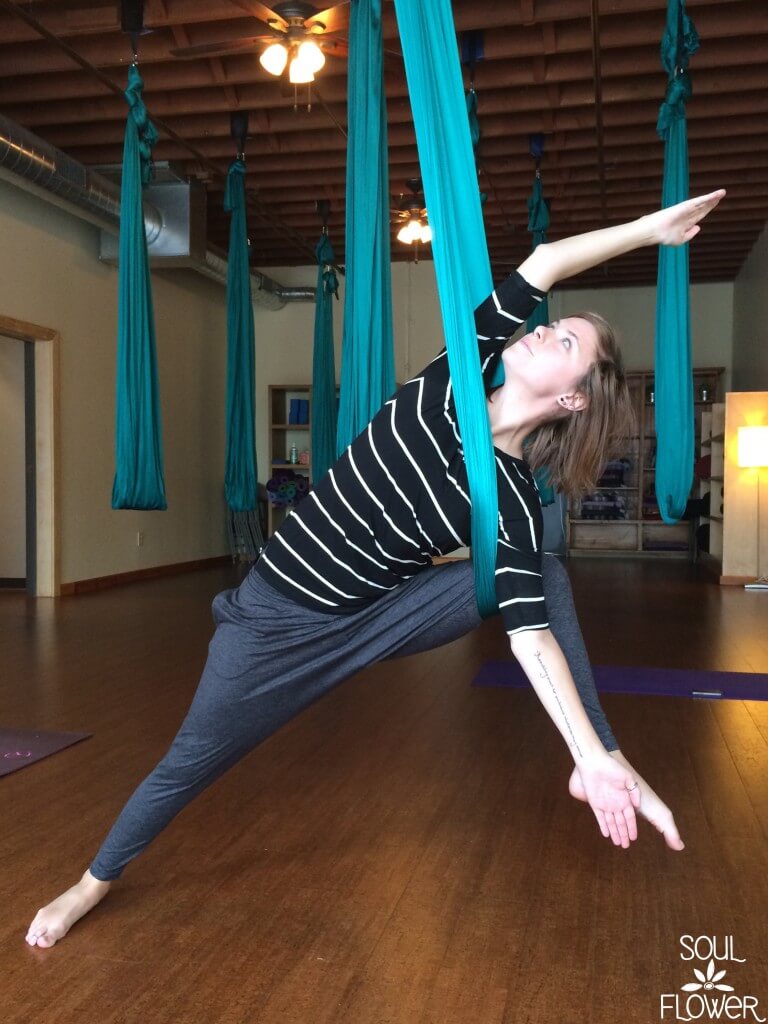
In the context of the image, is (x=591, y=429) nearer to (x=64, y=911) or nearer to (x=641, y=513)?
(x=64, y=911)

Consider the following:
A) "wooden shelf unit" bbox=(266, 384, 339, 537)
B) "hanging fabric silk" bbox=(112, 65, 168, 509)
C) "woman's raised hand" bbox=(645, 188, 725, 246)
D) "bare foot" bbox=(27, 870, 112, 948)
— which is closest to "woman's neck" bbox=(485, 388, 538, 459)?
"woman's raised hand" bbox=(645, 188, 725, 246)

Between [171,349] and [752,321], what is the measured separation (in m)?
5.39

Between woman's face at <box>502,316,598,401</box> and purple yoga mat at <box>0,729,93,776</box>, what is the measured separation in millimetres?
1864

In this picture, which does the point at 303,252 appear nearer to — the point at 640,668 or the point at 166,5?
the point at 166,5

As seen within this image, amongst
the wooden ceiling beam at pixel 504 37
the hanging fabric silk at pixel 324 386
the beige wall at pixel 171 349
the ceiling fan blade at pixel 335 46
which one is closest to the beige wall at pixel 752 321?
the beige wall at pixel 171 349

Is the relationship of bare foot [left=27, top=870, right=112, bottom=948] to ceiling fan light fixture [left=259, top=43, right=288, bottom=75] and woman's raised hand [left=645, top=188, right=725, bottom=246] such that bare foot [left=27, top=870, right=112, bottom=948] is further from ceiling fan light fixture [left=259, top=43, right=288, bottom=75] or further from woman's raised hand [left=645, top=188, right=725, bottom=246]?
ceiling fan light fixture [left=259, top=43, right=288, bottom=75]

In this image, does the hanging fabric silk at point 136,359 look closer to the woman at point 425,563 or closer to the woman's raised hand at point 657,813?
the woman at point 425,563

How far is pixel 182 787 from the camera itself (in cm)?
160

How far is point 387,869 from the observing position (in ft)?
6.39

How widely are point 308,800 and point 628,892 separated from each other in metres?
0.84

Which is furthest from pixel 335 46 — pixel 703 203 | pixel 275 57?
pixel 703 203

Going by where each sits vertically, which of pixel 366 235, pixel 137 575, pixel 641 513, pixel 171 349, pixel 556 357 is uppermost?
pixel 171 349

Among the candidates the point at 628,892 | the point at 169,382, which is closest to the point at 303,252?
the point at 169,382

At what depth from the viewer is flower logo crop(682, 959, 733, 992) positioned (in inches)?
58.2
